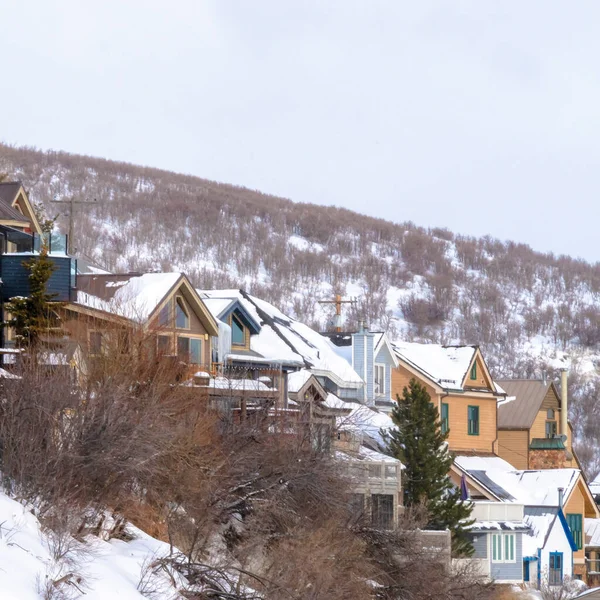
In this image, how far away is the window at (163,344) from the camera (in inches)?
1558

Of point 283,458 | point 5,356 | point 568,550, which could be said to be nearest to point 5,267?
point 5,356

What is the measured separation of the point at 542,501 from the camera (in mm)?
69688

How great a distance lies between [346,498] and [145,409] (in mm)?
8851

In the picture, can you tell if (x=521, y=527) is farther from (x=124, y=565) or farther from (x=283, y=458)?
(x=124, y=565)

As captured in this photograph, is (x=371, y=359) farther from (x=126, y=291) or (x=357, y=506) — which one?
(x=357, y=506)

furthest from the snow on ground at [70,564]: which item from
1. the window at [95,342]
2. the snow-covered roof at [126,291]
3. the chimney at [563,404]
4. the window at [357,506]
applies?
the chimney at [563,404]

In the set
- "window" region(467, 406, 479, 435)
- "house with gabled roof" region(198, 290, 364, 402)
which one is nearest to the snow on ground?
"house with gabled roof" region(198, 290, 364, 402)

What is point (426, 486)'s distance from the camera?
52.9m

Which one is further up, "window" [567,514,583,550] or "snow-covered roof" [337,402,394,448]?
"snow-covered roof" [337,402,394,448]

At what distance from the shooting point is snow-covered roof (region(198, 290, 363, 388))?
56.4 metres

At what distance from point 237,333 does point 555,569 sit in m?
22.5

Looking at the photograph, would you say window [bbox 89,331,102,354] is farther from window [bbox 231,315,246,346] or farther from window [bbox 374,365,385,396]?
window [bbox 374,365,385,396]

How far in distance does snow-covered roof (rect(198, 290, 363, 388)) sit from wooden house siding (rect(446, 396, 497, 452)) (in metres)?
10.5

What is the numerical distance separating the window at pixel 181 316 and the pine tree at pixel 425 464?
9621 millimetres
